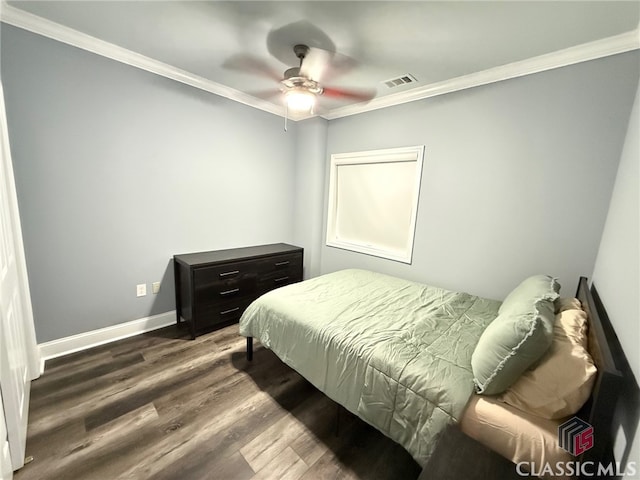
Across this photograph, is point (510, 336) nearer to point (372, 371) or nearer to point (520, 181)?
point (372, 371)

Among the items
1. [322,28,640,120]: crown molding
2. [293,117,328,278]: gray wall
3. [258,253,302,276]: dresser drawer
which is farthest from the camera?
[293,117,328,278]: gray wall

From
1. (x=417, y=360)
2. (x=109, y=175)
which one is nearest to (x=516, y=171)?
(x=417, y=360)

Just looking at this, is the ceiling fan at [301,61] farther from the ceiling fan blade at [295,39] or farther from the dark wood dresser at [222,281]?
the dark wood dresser at [222,281]

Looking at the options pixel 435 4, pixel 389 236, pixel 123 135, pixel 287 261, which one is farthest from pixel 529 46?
pixel 123 135

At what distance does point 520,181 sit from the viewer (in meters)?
2.09

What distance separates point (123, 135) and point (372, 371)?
8.80ft

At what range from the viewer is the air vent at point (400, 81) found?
7.48 feet

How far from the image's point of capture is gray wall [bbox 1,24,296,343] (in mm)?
1852

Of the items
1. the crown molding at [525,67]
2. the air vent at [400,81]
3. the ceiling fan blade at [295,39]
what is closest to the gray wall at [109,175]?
the ceiling fan blade at [295,39]

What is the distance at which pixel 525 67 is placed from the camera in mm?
1975

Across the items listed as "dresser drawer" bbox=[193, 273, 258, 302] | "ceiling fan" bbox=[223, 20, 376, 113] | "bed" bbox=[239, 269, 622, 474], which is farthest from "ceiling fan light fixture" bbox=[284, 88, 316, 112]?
"dresser drawer" bbox=[193, 273, 258, 302]

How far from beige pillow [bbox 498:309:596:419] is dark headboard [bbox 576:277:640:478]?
0.04 m

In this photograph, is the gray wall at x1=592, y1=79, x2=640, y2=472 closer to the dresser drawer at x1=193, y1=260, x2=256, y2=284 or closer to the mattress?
the mattress

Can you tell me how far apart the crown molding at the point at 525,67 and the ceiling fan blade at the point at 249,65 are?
3.83 feet
